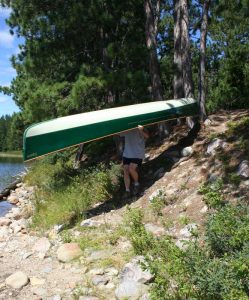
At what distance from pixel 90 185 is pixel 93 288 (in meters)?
4.57

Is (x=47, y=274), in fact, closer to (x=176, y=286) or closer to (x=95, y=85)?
(x=176, y=286)

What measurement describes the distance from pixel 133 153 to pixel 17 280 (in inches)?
142

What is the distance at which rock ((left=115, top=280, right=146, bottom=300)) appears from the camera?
4.81 metres

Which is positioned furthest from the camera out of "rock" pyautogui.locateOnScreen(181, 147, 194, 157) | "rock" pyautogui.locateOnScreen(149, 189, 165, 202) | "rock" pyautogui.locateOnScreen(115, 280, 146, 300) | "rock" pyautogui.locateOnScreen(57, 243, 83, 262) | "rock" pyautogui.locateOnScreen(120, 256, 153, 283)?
"rock" pyautogui.locateOnScreen(181, 147, 194, 157)

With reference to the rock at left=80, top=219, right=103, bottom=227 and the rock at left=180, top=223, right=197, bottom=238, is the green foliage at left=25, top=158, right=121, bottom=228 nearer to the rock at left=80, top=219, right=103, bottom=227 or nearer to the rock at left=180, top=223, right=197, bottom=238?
the rock at left=80, top=219, right=103, bottom=227

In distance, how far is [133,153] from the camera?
841cm

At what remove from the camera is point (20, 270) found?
6121mm

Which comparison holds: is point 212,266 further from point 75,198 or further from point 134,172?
point 75,198

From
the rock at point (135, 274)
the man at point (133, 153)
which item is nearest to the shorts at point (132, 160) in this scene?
the man at point (133, 153)

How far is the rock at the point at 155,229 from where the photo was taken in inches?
256

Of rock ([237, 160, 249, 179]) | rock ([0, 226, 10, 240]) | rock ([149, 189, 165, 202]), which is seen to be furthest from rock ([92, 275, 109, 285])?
rock ([0, 226, 10, 240])

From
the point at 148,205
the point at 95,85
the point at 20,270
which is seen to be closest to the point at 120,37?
the point at 95,85

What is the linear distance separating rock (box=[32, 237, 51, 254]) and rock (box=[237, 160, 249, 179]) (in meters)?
3.38

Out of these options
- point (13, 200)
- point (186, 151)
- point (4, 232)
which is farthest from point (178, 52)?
point (13, 200)
